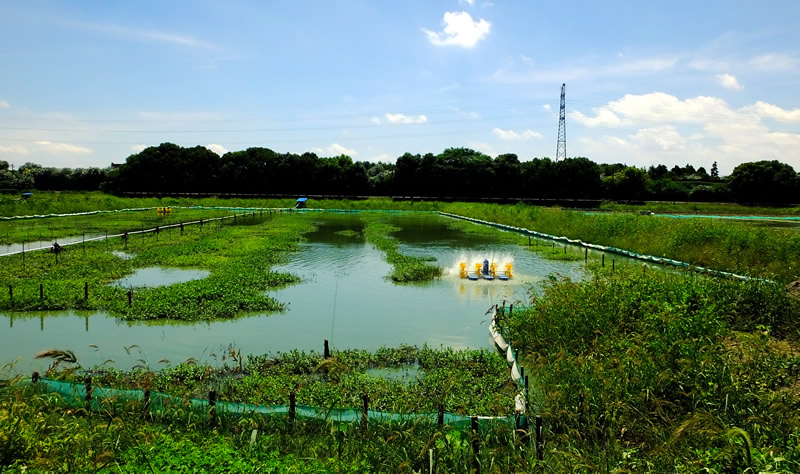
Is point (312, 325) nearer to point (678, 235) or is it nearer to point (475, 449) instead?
point (475, 449)

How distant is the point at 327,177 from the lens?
62.6 m

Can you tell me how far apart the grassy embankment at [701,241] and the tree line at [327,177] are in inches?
1163

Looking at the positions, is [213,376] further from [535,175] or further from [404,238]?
[535,175]

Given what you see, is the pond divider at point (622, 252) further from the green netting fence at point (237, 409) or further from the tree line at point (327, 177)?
the tree line at point (327, 177)

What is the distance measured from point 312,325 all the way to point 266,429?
523 centimetres

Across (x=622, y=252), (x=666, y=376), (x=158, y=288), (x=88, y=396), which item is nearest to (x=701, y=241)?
(x=622, y=252)

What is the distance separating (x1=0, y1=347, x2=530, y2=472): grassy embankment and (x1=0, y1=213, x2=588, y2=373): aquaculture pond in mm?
1258

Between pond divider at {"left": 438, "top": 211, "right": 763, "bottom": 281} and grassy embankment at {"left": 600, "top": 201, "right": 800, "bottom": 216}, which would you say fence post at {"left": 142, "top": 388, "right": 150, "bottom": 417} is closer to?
pond divider at {"left": 438, "top": 211, "right": 763, "bottom": 281}

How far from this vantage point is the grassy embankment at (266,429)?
427cm

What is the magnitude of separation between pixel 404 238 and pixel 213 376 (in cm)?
1985

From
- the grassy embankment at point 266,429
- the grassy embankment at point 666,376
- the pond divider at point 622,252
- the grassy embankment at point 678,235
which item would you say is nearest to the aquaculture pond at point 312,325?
the grassy embankment at point 266,429

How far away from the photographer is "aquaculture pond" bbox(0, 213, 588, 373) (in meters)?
8.92

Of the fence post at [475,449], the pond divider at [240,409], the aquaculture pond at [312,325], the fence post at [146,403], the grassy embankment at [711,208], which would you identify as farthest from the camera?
the grassy embankment at [711,208]

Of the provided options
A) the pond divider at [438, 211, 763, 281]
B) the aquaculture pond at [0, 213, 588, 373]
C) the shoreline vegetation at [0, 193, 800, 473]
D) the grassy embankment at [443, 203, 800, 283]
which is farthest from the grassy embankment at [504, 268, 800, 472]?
the grassy embankment at [443, 203, 800, 283]
